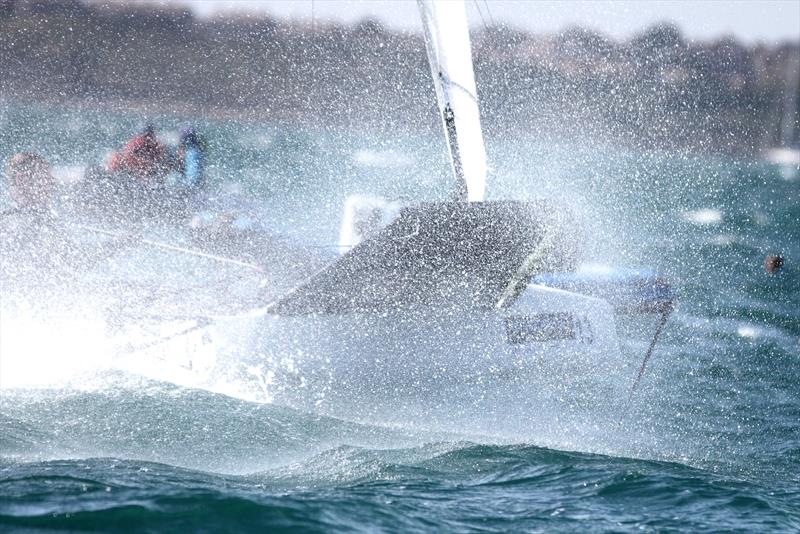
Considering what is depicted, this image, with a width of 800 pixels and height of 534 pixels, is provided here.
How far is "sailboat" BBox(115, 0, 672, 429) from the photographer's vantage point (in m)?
6.23

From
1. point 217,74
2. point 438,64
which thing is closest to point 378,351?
point 438,64

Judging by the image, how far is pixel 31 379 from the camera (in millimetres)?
7070

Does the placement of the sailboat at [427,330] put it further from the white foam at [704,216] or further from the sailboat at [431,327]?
the white foam at [704,216]

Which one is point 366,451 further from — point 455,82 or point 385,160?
point 385,160

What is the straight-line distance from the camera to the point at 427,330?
6547 mm

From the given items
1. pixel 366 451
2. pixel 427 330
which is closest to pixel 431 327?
pixel 427 330

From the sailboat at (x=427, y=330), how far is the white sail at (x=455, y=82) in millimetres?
1152

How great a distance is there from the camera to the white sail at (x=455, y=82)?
25.0 feet

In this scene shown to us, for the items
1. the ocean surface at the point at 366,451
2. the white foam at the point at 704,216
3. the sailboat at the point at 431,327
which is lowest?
the ocean surface at the point at 366,451

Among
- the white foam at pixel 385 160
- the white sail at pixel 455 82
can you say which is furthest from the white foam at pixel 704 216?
the white sail at pixel 455 82

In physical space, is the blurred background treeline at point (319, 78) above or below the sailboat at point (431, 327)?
above

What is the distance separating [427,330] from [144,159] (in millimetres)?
5492

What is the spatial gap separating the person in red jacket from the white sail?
4380 millimetres

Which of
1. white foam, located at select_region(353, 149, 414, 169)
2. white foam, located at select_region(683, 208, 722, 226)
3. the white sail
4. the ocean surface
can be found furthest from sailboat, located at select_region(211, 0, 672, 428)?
white foam, located at select_region(353, 149, 414, 169)
